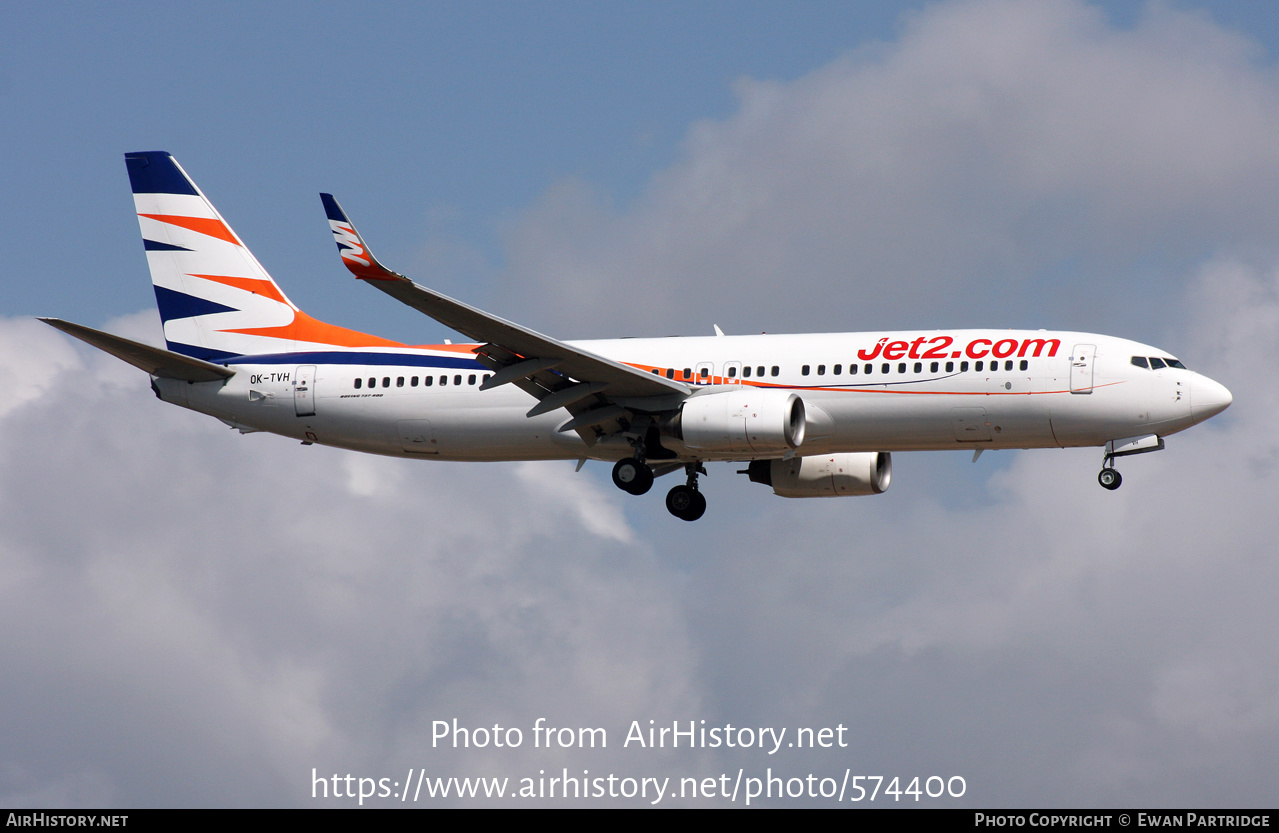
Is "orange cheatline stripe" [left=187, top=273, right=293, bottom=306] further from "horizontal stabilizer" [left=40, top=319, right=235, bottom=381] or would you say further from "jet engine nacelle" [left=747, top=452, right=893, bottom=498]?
"jet engine nacelle" [left=747, top=452, right=893, bottom=498]

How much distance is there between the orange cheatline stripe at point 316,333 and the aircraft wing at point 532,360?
20.6ft

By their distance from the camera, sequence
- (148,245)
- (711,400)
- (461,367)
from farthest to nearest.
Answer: (148,245), (461,367), (711,400)

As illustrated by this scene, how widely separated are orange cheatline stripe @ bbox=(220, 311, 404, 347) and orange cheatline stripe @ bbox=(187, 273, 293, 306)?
1.19 metres

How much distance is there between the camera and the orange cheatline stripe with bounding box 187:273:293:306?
45.4 meters

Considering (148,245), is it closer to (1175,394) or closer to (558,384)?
(558,384)

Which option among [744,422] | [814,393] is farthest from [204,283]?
[814,393]

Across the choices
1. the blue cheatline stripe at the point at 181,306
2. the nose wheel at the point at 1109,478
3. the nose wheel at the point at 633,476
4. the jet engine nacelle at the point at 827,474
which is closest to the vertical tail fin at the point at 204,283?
the blue cheatline stripe at the point at 181,306

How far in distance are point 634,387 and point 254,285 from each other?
45.5 feet

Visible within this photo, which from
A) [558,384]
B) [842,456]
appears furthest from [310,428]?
[842,456]

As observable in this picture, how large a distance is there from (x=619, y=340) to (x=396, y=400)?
6423 mm

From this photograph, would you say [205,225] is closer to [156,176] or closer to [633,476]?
[156,176]

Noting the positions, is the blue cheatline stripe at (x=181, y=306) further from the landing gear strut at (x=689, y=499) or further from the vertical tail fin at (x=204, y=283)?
the landing gear strut at (x=689, y=499)

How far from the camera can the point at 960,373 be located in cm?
3747

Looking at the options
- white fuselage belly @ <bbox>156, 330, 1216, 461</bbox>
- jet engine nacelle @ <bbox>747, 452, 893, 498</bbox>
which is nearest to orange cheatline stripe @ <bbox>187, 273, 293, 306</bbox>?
white fuselage belly @ <bbox>156, 330, 1216, 461</bbox>
